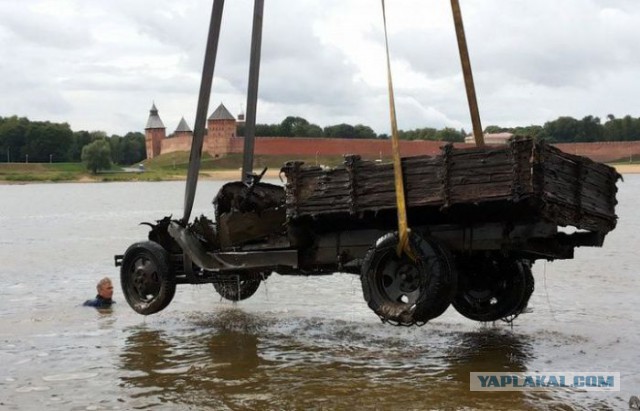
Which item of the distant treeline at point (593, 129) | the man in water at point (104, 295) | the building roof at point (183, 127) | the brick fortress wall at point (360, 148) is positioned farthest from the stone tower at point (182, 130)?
the man in water at point (104, 295)

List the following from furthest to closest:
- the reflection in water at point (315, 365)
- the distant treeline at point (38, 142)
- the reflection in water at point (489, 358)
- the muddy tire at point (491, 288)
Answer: the distant treeline at point (38, 142), the muddy tire at point (491, 288), the reflection in water at point (315, 365), the reflection in water at point (489, 358)

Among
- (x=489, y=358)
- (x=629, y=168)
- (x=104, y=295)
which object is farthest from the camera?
(x=629, y=168)

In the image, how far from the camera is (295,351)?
993 centimetres

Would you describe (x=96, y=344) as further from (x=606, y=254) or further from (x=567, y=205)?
(x=606, y=254)

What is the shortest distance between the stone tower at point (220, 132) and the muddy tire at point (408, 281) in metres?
134

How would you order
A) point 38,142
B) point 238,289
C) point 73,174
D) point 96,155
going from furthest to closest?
point 38,142 → point 73,174 → point 96,155 → point 238,289

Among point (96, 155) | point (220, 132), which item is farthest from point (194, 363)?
point (220, 132)

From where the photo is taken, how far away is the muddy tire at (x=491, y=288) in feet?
33.1

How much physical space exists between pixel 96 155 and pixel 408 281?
13483 centimetres

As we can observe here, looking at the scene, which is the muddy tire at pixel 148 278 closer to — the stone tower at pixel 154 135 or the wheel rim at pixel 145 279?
the wheel rim at pixel 145 279

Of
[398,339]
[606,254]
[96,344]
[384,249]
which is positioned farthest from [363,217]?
[606,254]

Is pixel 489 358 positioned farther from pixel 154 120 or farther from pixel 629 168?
pixel 154 120

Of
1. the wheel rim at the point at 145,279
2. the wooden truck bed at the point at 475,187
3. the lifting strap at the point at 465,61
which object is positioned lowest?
the wheel rim at the point at 145,279

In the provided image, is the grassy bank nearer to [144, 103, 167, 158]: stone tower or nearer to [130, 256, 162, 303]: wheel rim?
[144, 103, 167, 158]: stone tower
